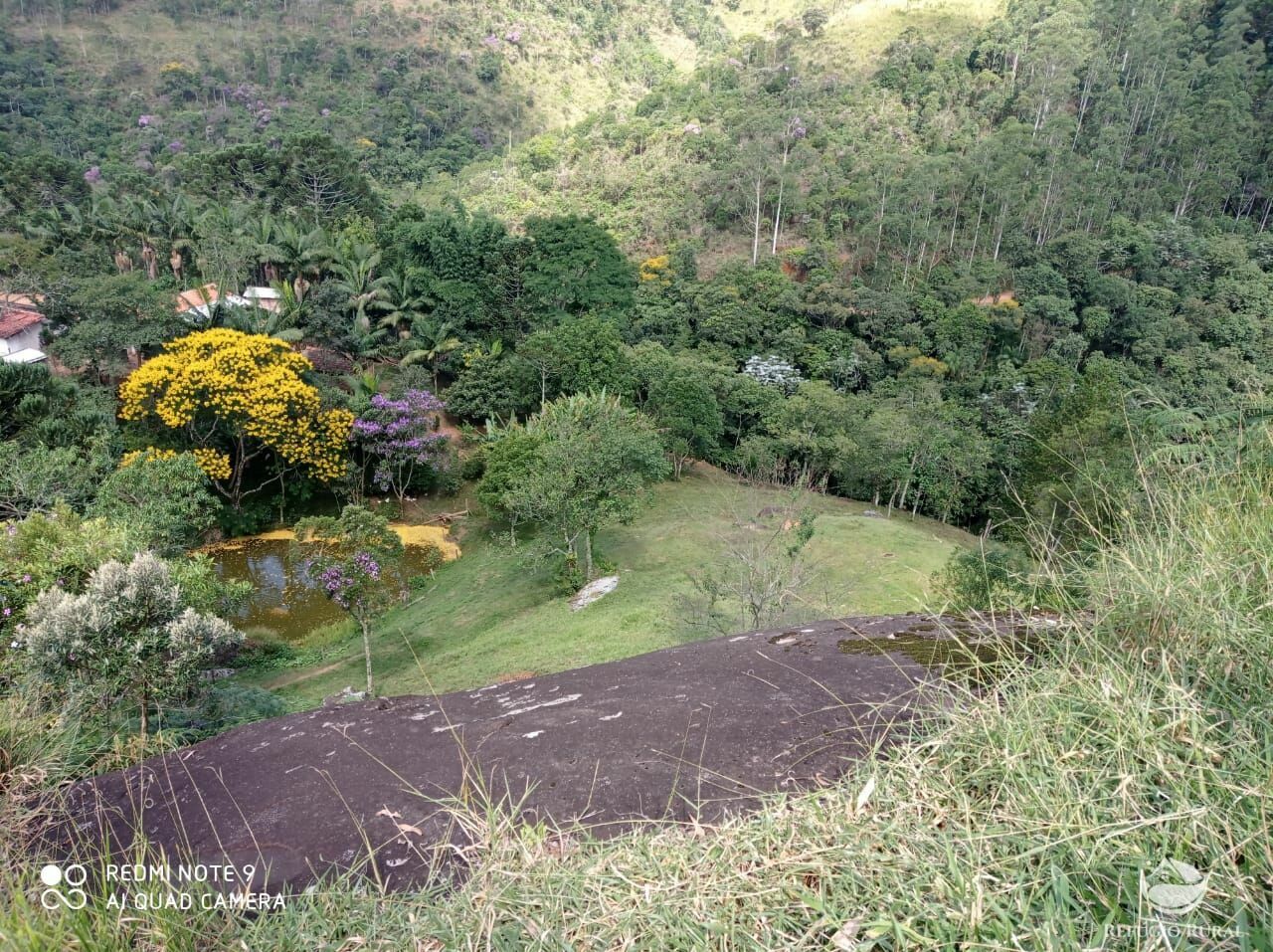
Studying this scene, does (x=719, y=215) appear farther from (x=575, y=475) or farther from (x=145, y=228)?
(x=575, y=475)

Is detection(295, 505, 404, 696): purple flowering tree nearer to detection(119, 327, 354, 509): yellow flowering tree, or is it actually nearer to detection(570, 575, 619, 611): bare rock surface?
detection(570, 575, 619, 611): bare rock surface

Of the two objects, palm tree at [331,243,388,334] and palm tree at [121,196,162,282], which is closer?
palm tree at [331,243,388,334]

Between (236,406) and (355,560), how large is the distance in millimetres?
9142

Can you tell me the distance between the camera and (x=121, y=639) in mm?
6891

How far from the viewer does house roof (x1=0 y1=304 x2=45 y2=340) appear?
75.5ft

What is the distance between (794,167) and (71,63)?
191 feet

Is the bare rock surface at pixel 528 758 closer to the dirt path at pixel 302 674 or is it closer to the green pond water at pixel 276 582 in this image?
the dirt path at pixel 302 674

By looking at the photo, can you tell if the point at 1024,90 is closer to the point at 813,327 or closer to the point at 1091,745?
the point at 813,327

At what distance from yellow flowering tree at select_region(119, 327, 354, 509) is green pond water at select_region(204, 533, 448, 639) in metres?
1.56

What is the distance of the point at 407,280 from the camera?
2723 cm

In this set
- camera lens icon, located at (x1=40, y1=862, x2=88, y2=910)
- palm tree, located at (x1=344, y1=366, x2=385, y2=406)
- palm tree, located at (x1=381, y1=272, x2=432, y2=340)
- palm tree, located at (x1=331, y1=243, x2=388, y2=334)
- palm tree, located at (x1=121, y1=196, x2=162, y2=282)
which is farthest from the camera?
palm tree, located at (x1=121, y1=196, x2=162, y2=282)

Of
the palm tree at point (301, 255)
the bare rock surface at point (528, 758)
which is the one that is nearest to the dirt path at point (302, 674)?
the bare rock surface at point (528, 758)

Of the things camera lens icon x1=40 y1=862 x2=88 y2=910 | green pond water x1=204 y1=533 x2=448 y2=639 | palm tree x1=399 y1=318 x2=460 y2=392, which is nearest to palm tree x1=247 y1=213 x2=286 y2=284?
palm tree x1=399 y1=318 x2=460 y2=392

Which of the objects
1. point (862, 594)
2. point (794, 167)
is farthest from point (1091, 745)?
point (794, 167)
